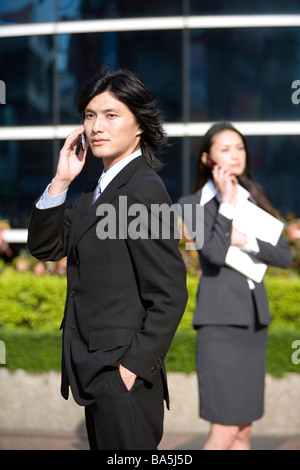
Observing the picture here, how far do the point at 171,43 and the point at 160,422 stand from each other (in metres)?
6.75

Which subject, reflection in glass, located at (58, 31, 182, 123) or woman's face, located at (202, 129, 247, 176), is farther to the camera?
reflection in glass, located at (58, 31, 182, 123)

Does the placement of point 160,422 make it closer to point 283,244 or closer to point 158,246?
point 158,246

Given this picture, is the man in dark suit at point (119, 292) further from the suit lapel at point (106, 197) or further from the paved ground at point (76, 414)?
the paved ground at point (76, 414)

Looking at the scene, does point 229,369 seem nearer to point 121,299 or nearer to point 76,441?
point 121,299

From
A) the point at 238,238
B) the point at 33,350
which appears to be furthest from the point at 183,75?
the point at 238,238

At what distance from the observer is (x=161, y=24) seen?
9.09 metres

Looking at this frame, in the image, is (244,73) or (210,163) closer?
(210,163)

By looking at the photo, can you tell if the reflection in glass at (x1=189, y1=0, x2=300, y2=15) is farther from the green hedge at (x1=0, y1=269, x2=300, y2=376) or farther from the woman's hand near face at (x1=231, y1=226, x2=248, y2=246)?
the woman's hand near face at (x1=231, y1=226, x2=248, y2=246)

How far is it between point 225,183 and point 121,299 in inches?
71.6

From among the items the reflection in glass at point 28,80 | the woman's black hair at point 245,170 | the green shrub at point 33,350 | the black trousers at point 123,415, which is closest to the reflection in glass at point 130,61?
the reflection in glass at point 28,80

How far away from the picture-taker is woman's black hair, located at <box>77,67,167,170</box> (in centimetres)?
296

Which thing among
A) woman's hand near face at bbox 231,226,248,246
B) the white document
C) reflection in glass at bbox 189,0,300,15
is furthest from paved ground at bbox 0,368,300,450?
reflection in glass at bbox 189,0,300,15

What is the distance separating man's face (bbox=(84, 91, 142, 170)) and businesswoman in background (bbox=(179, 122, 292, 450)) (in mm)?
1527
